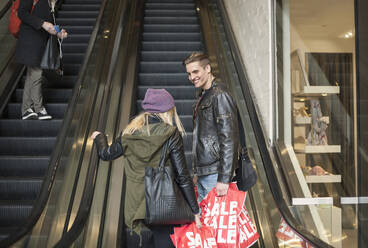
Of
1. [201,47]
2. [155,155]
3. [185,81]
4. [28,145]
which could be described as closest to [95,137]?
[155,155]

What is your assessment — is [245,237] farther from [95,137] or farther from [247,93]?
[247,93]

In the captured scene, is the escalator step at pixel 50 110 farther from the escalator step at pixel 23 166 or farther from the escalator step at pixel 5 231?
the escalator step at pixel 5 231

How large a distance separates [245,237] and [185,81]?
3.73 metres

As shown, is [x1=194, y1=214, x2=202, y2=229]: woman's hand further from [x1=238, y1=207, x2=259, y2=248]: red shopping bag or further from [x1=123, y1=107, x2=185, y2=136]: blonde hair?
[x1=123, y1=107, x2=185, y2=136]: blonde hair

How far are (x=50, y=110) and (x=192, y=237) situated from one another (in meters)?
3.32

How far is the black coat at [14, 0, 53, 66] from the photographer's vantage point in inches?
192

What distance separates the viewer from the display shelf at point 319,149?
3.26 m

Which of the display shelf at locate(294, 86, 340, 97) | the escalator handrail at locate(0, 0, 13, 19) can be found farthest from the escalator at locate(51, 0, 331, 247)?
the escalator handrail at locate(0, 0, 13, 19)

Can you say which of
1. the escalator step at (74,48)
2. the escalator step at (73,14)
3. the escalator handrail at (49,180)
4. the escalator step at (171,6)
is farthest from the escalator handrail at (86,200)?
the escalator step at (171,6)

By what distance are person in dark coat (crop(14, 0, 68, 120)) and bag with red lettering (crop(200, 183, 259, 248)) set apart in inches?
118

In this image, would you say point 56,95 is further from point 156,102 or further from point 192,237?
point 192,237

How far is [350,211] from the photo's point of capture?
2.79 metres

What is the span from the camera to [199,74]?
109 inches

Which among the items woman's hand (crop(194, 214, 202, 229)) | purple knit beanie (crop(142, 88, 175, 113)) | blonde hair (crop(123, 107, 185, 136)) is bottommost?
woman's hand (crop(194, 214, 202, 229))
